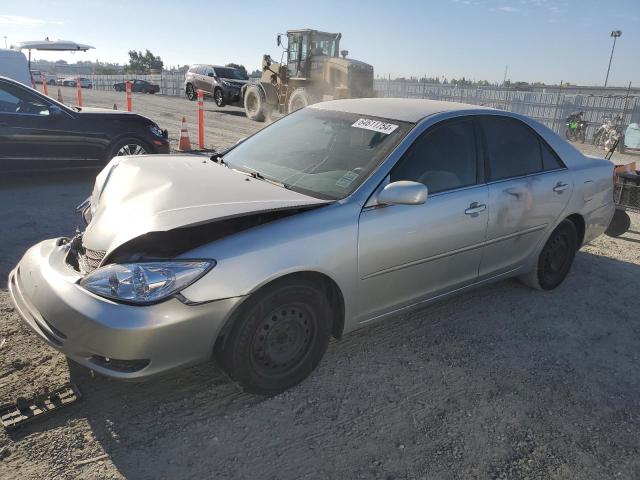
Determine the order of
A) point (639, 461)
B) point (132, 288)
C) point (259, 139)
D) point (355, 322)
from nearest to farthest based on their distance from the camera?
point (132, 288)
point (639, 461)
point (355, 322)
point (259, 139)

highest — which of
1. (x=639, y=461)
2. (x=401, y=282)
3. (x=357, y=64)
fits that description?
(x=357, y=64)

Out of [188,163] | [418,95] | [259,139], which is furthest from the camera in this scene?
[418,95]

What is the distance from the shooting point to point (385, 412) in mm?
2762

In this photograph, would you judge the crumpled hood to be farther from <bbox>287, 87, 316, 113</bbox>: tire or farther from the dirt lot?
<bbox>287, 87, 316, 113</bbox>: tire

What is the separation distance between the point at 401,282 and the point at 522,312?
147cm

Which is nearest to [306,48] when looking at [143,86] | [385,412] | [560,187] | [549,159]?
[549,159]

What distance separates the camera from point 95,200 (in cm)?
344

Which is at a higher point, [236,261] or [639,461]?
[236,261]

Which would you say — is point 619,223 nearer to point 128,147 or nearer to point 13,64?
point 128,147

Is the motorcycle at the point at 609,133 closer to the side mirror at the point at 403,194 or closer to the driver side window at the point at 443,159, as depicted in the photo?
the driver side window at the point at 443,159

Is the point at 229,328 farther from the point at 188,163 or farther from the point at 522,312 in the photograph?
the point at 522,312

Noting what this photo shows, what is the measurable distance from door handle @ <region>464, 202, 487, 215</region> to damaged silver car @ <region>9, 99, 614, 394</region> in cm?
1

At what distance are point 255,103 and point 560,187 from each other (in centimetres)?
1562

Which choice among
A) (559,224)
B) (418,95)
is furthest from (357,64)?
(559,224)
